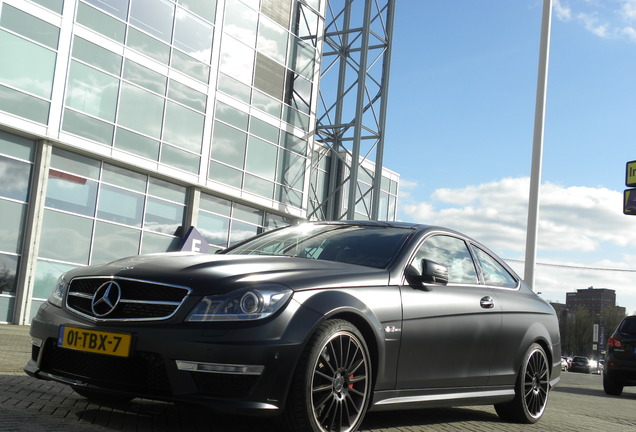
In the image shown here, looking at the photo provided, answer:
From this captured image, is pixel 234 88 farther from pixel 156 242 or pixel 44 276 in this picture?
pixel 44 276

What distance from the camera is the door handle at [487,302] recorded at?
5.69m

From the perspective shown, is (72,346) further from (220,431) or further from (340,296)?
(340,296)

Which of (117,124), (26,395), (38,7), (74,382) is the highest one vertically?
(38,7)

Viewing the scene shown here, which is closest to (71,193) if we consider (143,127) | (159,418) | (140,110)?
(143,127)

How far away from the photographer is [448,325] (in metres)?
5.18

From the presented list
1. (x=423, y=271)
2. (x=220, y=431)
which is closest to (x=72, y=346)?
(x=220, y=431)

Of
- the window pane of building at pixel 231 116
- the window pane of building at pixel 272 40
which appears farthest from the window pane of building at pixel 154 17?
the window pane of building at pixel 272 40

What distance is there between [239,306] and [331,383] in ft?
2.29

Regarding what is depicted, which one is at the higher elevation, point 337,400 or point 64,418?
point 337,400

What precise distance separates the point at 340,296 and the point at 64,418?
175 centimetres

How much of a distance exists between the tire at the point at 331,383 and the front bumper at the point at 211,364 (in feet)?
0.31

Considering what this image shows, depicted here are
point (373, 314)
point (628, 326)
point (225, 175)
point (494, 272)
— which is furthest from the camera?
point (225, 175)

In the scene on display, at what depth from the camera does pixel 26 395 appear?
5.20m

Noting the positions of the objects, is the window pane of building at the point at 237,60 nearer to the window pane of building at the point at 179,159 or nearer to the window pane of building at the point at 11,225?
the window pane of building at the point at 179,159
